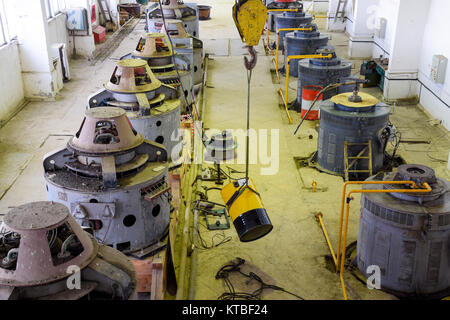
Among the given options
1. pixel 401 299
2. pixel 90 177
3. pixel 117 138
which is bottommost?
pixel 401 299

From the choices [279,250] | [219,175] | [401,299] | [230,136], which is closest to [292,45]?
[230,136]

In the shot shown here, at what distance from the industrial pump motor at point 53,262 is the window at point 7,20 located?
37.4 ft

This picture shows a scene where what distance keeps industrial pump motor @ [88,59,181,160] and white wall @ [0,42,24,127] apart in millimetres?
5736

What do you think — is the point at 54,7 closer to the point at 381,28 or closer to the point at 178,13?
the point at 178,13

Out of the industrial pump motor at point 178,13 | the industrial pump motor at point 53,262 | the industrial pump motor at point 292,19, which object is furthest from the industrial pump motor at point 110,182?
the industrial pump motor at point 292,19

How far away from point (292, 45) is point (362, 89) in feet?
9.28

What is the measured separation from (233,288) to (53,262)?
3620 mm

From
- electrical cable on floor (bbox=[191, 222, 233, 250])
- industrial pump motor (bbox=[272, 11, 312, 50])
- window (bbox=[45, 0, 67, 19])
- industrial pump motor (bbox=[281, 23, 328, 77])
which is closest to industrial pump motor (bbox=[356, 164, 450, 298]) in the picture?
electrical cable on floor (bbox=[191, 222, 233, 250])

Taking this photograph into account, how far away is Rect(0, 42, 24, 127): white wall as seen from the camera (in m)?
14.5

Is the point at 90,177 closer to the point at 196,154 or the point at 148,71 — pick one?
the point at 148,71

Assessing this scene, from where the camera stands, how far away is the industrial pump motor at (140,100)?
974 centimetres

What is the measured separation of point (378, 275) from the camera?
25.9ft

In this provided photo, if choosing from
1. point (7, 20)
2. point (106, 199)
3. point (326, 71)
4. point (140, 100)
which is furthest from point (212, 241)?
→ point (7, 20)

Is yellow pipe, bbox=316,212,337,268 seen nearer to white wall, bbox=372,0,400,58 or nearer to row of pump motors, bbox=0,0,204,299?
row of pump motors, bbox=0,0,204,299
